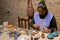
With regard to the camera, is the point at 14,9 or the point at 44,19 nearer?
the point at 44,19

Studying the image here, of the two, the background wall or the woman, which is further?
the background wall

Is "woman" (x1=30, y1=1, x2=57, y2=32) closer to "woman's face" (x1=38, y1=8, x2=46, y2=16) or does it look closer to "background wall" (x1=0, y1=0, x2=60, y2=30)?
"woman's face" (x1=38, y1=8, x2=46, y2=16)

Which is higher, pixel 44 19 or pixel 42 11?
pixel 42 11

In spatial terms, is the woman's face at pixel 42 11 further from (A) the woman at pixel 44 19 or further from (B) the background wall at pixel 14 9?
(B) the background wall at pixel 14 9

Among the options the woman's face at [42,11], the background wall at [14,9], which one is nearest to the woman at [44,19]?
the woman's face at [42,11]

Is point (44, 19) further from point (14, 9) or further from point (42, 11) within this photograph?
point (14, 9)

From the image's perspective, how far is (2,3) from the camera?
4.52 meters

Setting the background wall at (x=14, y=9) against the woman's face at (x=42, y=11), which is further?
the background wall at (x=14, y=9)

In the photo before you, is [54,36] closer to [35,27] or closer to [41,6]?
[35,27]

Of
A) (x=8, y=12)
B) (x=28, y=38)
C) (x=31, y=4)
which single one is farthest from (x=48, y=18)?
(x=8, y=12)

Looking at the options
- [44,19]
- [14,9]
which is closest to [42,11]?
[44,19]

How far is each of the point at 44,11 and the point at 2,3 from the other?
196cm

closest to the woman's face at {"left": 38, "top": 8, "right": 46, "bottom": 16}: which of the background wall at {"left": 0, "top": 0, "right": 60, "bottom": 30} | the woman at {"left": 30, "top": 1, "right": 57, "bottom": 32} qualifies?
the woman at {"left": 30, "top": 1, "right": 57, "bottom": 32}

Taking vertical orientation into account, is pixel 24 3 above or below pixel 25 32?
above
